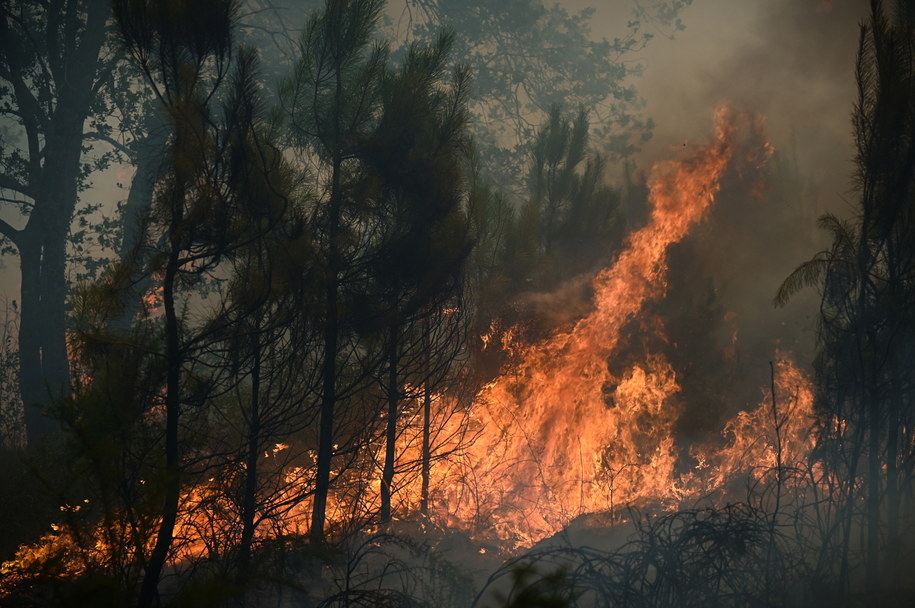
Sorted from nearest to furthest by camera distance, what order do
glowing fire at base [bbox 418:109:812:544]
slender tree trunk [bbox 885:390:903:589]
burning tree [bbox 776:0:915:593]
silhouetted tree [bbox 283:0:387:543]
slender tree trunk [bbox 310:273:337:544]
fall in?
burning tree [bbox 776:0:915:593] < slender tree trunk [bbox 885:390:903:589] < silhouetted tree [bbox 283:0:387:543] < slender tree trunk [bbox 310:273:337:544] < glowing fire at base [bbox 418:109:812:544]

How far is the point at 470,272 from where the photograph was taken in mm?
10109

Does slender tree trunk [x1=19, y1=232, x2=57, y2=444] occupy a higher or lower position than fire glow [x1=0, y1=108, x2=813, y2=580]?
higher

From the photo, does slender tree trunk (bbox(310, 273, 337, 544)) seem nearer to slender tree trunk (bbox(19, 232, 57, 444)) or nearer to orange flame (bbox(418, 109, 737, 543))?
orange flame (bbox(418, 109, 737, 543))

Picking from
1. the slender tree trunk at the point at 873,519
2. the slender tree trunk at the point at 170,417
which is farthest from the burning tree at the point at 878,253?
the slender tree trunk at the point at 170,417

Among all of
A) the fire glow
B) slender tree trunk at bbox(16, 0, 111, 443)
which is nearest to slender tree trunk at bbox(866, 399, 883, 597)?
the fire glow

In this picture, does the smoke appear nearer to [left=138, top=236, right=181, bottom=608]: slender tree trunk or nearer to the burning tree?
the burning tree

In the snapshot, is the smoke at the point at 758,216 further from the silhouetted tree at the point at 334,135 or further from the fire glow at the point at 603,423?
the silhouetted tree at the point at 334,135

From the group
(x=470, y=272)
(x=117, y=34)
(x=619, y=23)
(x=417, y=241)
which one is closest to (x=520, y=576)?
(x=117, y=34)

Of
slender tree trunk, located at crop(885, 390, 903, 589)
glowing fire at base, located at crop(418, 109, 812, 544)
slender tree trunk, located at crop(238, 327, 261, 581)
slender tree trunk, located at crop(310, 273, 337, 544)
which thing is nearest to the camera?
slender tree trunk, located at crop(238, 327, 261, 581)

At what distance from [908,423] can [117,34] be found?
7660 millimetres

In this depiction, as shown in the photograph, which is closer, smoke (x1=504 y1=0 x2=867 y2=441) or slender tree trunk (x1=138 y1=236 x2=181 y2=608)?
slender tree trunk (x1=138 y1=236 x2=181 y2=608)

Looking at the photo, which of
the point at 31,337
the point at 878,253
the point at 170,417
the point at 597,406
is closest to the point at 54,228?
the point at 31,337

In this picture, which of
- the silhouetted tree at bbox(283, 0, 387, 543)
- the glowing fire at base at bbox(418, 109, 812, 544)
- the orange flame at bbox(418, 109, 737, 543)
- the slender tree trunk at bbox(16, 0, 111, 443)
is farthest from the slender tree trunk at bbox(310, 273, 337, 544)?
the slender tree trunk at bbox(16, 0, 111, 443)

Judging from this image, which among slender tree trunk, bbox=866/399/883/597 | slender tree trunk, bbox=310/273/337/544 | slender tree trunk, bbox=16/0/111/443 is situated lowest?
slender tree trunk, bbox=866/399/883/597
